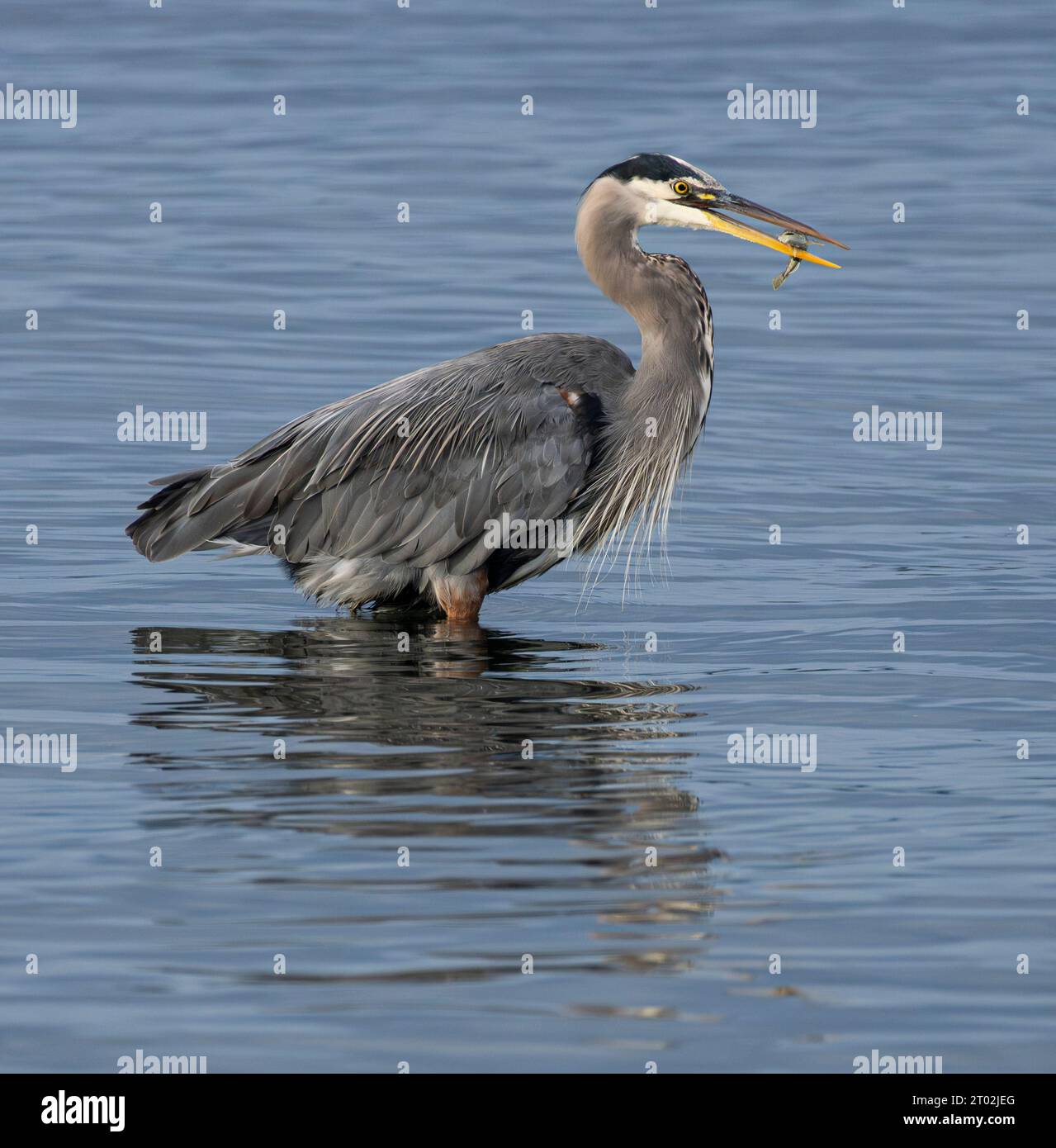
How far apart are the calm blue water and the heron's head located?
2151 millimetres

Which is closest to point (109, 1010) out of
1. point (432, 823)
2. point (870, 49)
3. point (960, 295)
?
point (432, 823)

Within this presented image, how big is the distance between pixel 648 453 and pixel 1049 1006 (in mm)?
5632

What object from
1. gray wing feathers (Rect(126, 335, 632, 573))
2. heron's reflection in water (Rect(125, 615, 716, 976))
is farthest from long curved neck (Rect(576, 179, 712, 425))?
heron's reflection in water (Rect(125, 615, 716, 976))

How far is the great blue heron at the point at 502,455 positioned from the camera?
475 inches

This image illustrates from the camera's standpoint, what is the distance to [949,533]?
14.4 m

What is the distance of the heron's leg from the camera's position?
12281 mm

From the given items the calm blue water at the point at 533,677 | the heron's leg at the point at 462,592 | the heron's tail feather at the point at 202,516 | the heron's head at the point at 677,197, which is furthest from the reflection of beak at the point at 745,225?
the heron's tail feather at the point at 202,516

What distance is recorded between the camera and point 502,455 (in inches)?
473

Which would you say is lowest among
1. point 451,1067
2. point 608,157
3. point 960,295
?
point 451,1067

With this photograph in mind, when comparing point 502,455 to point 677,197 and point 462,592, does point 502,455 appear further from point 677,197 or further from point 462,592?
point 677,197

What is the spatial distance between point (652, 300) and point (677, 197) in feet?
1.88

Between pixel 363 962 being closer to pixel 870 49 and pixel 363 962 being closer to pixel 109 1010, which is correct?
pixel 109 1010

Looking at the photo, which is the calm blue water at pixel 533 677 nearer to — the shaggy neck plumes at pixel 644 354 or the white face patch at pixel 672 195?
the shaggy neck plumes at pixel 644 354

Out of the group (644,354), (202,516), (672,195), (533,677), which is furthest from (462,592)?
(672,195)
